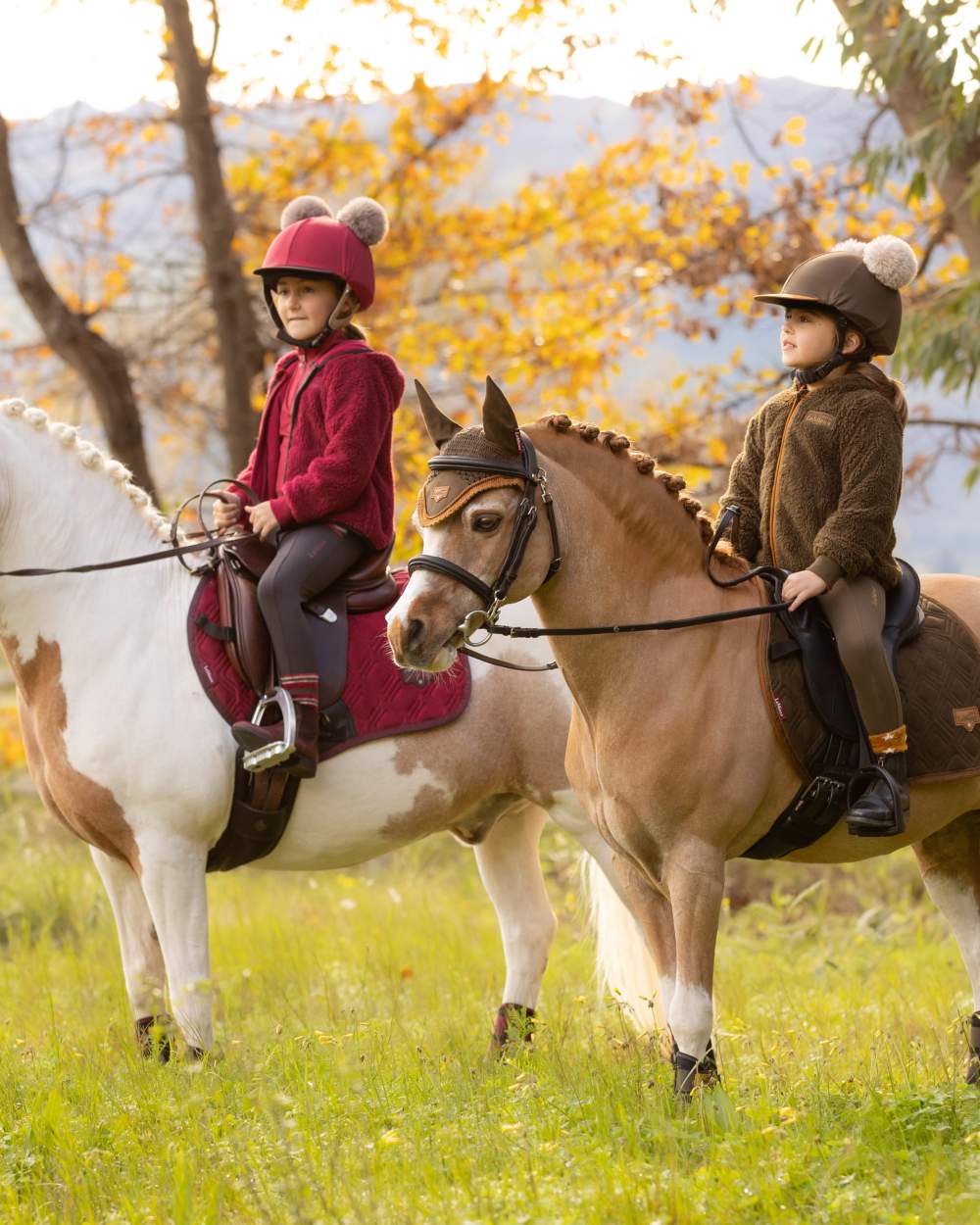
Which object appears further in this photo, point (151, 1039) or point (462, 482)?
point (151, 1039)

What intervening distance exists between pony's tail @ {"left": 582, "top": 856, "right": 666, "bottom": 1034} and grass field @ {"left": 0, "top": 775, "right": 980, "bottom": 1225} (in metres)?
0.14

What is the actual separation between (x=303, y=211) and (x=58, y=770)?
2.29 m

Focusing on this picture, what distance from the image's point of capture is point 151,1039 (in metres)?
4.62

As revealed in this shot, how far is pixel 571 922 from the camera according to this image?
371 inches

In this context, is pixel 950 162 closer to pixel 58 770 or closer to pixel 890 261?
pixel 890 261

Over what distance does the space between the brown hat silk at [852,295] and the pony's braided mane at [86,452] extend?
2381mm

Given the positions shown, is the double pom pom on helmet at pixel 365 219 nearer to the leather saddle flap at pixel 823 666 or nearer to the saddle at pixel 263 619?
the saddle at pixel 263 619

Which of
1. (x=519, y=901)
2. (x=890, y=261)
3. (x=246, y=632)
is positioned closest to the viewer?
(x=890, y=261)

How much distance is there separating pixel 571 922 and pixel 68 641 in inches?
224

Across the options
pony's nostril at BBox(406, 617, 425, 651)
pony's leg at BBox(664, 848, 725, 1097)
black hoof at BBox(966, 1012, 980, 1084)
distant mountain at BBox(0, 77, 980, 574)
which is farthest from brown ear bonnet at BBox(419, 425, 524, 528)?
distant mountain at BBox(0, 77, 980, 574)

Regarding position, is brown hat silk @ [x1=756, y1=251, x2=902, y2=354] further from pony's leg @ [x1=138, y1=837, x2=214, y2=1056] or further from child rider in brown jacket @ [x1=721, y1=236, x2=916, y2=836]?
pony's leg @ [x1=138, y1=837, x2=214, y2=1056]

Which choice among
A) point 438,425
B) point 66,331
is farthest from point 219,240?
point 438,425

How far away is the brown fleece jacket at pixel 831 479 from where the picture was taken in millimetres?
3676

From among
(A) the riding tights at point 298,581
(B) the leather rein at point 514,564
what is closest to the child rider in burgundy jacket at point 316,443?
(A) the riding tights at point 298,581
